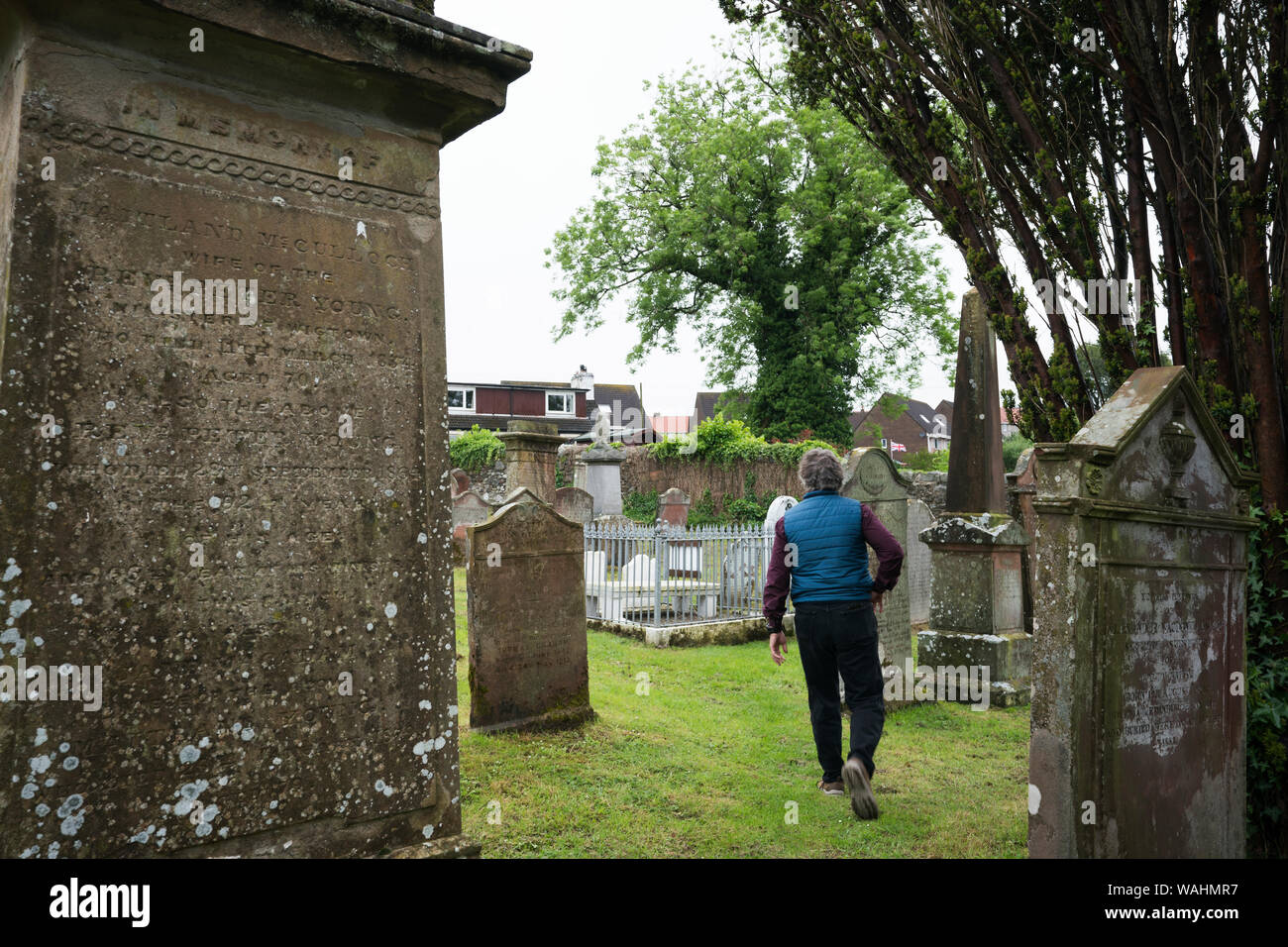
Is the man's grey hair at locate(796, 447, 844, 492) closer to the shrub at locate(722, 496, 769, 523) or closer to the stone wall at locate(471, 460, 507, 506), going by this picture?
the shrub at locate(722, 496, 769, 523)

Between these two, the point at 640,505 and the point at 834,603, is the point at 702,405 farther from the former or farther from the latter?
the point at 834,603

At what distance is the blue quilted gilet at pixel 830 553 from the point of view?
5023 mm

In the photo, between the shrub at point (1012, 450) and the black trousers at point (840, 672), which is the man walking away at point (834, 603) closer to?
the black trousers at point (840, 672)

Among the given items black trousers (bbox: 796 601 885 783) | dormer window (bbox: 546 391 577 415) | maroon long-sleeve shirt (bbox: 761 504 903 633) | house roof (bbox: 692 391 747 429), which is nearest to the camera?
black trousers (bbox: 796 601 885 783)

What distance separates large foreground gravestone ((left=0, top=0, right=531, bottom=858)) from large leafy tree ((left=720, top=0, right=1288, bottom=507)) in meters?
3.25

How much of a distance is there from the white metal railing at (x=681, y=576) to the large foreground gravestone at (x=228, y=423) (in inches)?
327

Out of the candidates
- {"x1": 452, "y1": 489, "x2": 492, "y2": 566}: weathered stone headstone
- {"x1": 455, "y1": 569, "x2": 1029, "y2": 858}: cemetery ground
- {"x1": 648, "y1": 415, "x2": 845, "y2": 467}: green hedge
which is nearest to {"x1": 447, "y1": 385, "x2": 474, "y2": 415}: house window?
{"x1": 648, "y1": 415, "x2": 845, "y2": 467}: green hedge

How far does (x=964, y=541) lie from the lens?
8.44 meters

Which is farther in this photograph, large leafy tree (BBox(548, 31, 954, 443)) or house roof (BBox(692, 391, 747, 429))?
house roof (BBox(692, 391, 747, 429))

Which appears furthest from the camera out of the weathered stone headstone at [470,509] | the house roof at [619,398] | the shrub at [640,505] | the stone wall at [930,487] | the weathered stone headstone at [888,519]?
the house roof at [619,398]

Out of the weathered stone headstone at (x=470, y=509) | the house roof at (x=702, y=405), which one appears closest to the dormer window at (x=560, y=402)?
the house roof at (x=702, y=405)

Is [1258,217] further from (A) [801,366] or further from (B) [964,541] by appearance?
(A) [801,366]

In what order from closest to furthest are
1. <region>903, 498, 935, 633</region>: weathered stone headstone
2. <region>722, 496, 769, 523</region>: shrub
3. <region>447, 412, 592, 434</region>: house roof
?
<region>903, 498, 935, 633</region>: weathered stone headstone, <region>722, 496, 769, 523</region>: shrub, <region>447, 412, 592, 434</region>: house roof

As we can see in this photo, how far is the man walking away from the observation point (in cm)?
499
